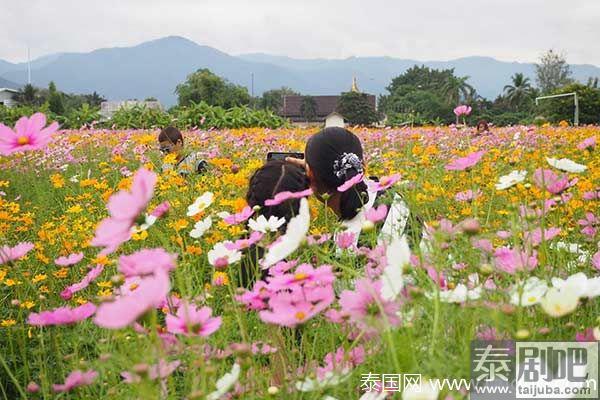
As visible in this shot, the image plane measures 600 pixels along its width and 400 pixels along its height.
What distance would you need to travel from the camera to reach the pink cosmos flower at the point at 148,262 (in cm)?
57

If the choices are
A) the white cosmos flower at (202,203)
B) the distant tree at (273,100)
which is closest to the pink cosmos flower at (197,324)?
the white cosmos flower at (202,203)

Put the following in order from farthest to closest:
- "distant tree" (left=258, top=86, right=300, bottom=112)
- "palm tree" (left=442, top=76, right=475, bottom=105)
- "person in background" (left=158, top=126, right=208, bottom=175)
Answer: "distant tree" (left=258, top=86, right=300, bottom=112), "palm tree" (left=442, top=76, right=475, bottom=105), "person in background" (left=158, top=126, right=208, bottom=175)

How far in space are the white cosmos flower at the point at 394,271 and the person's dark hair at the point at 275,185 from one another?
0.92 m

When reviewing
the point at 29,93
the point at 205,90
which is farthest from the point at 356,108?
the point at 29,93

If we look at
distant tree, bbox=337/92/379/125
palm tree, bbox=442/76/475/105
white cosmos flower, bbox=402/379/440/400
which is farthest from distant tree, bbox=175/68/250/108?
white cosmos flower, bbox=402/379/440/400

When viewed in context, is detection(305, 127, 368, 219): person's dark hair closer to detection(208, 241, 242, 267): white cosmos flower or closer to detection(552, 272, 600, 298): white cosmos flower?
detection(208, 241, 242, 267): white cosmos flower

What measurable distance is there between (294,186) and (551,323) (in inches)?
36.4

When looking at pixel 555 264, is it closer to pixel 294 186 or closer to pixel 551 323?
pixel 551 323

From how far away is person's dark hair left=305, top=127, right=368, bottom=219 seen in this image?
1669mm

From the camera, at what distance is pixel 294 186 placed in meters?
1.65

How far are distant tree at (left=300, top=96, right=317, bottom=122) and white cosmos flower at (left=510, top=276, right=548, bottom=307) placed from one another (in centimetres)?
5018

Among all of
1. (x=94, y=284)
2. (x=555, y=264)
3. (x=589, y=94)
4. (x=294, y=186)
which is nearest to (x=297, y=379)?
(x=555, y=264)

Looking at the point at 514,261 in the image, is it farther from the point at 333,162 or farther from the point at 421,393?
the point at 333,162

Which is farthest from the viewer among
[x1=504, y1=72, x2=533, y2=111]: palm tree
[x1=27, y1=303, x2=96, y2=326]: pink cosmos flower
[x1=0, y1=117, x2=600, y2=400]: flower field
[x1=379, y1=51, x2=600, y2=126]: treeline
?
[x1=504, y1=72, x2=533, y2=111]: palm tree
